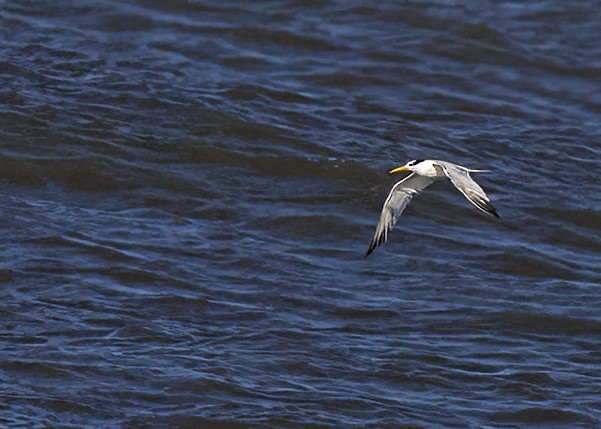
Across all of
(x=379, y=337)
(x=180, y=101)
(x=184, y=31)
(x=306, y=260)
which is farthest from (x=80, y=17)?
(x=379, y=337)

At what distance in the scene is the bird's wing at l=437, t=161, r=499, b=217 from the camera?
7.51 meters

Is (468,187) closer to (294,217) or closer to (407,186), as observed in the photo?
(407,186)

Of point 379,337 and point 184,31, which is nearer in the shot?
point 379,337

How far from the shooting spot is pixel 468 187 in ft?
25.4

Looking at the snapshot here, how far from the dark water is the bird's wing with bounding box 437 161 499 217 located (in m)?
0.96

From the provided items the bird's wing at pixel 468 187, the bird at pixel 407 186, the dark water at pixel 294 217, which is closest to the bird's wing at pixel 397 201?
the bird at pixel 407 186

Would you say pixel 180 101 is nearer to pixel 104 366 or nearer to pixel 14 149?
pixel 14 149

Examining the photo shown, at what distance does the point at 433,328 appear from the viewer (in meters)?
8.24

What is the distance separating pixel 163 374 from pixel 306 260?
1951 millimetres

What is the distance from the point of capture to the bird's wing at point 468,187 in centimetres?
751

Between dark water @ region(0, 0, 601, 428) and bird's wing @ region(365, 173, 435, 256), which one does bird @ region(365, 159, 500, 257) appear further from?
dark water @ region(0, 0, 601, 428)

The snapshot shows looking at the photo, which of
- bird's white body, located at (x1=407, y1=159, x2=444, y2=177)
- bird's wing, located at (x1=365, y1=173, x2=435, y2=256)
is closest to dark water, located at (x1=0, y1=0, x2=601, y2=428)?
bird's wing, located at (x1=365, y1=173, x2=435, y2=256)

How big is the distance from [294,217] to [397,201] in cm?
146

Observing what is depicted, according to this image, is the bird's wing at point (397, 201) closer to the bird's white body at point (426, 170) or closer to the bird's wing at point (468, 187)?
the bird's white body at point (426, 170)
